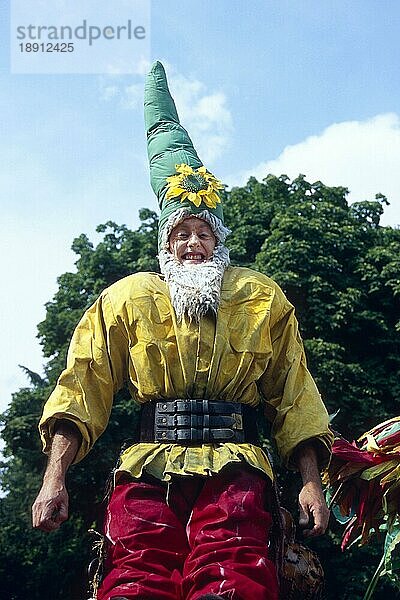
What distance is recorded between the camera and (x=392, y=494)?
3766 mm

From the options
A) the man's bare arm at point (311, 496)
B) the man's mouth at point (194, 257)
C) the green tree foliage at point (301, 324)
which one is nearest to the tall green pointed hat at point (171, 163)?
the man's mouth at point (194, 257)

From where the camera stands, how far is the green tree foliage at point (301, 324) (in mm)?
11891

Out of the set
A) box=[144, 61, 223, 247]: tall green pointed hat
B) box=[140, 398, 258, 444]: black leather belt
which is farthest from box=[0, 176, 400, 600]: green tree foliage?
box=[140, 398, 258, 444]: black leather belt

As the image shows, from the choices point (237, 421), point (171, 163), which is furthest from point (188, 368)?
point (171, 163)

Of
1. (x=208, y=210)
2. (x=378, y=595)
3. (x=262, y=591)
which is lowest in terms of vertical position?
(x=378, y=595)

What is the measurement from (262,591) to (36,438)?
34.5 feet

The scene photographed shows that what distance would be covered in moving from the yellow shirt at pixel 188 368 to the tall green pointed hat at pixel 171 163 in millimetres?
322

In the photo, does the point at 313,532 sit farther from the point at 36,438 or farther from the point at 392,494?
the point at 36,438

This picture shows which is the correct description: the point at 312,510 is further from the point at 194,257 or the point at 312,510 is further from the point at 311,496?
the point at 194,257

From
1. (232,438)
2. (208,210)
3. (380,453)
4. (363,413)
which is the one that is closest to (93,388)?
(232,438)

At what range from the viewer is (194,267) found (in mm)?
3309

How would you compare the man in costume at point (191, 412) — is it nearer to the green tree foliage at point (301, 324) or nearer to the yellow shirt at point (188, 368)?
the yellow shirt at point (188, 368)

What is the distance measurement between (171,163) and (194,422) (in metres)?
1.17

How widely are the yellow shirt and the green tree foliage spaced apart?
8250 mm
